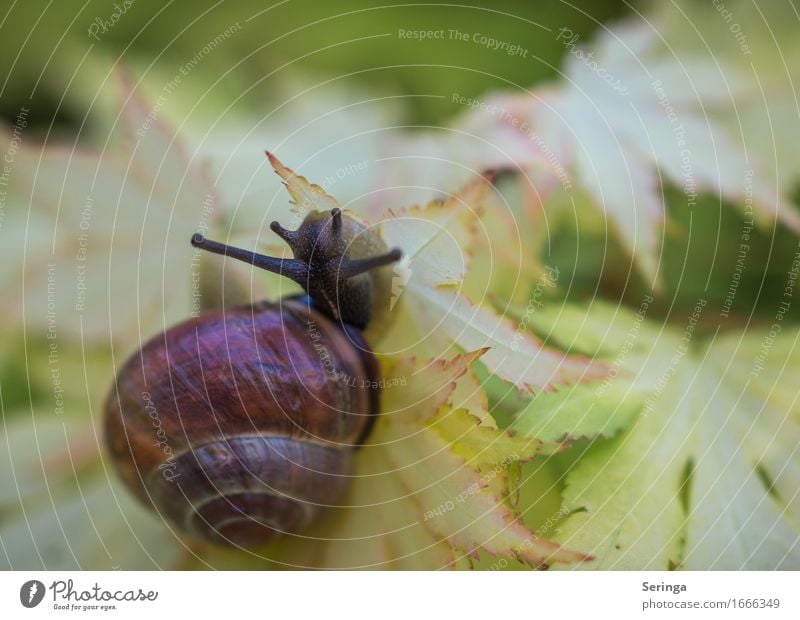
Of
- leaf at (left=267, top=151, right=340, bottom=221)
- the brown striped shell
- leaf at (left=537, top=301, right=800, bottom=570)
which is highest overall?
leaf at (left=267, top=151, right=340, bottom=221)

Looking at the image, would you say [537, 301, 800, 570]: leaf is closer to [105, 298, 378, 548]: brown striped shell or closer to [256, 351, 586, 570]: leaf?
[256, 351, 586, 570]: leaf

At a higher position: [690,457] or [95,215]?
[95,215]

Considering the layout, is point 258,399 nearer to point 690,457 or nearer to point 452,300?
point 452,300

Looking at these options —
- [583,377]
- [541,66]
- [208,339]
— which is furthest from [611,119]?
[208,339]

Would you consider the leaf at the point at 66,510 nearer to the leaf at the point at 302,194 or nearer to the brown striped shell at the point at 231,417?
the brown striped shell at the point at 231,417

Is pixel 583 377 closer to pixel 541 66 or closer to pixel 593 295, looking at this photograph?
pixel 593 295

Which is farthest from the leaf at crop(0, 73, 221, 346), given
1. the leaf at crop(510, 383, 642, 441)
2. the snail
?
the leaf at crop(510, 383, 642, 441)

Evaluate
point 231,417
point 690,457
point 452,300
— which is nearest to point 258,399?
point 231,417

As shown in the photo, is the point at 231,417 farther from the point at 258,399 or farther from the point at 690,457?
the point at 690,457
